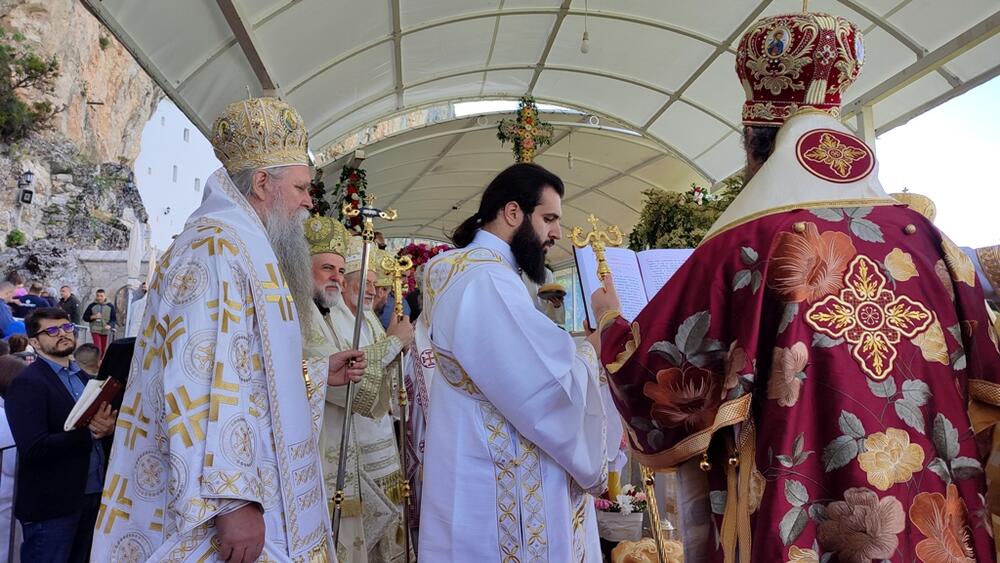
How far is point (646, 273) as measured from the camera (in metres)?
2.81

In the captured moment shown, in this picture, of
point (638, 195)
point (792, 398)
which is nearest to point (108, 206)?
point (638, 195)

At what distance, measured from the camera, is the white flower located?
474cm

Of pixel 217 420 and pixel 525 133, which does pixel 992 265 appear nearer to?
pixel 217 420

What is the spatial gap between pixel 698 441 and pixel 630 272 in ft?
3.37

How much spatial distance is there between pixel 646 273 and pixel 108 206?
40.5 m

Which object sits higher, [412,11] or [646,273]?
[412,11]

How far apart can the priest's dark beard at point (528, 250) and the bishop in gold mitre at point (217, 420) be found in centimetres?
93

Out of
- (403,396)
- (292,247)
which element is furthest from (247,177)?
(403,396)

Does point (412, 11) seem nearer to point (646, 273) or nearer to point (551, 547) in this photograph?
point (646, 273)

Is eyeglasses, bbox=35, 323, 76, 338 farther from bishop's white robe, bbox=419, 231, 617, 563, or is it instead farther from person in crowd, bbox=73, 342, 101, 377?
bishop's white robe, bbox=419, 231, 617, 563

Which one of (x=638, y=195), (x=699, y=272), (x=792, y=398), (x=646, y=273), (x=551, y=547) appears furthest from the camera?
(x=638, y=195)

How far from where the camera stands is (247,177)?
8.52 ft

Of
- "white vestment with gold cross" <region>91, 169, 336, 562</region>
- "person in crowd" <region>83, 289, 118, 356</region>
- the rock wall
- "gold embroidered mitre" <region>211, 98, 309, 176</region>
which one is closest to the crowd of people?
"white vestment with gold cross" <region>91, 169, 336, 562</region>

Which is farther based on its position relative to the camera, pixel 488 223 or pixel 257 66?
pixel 257 66
